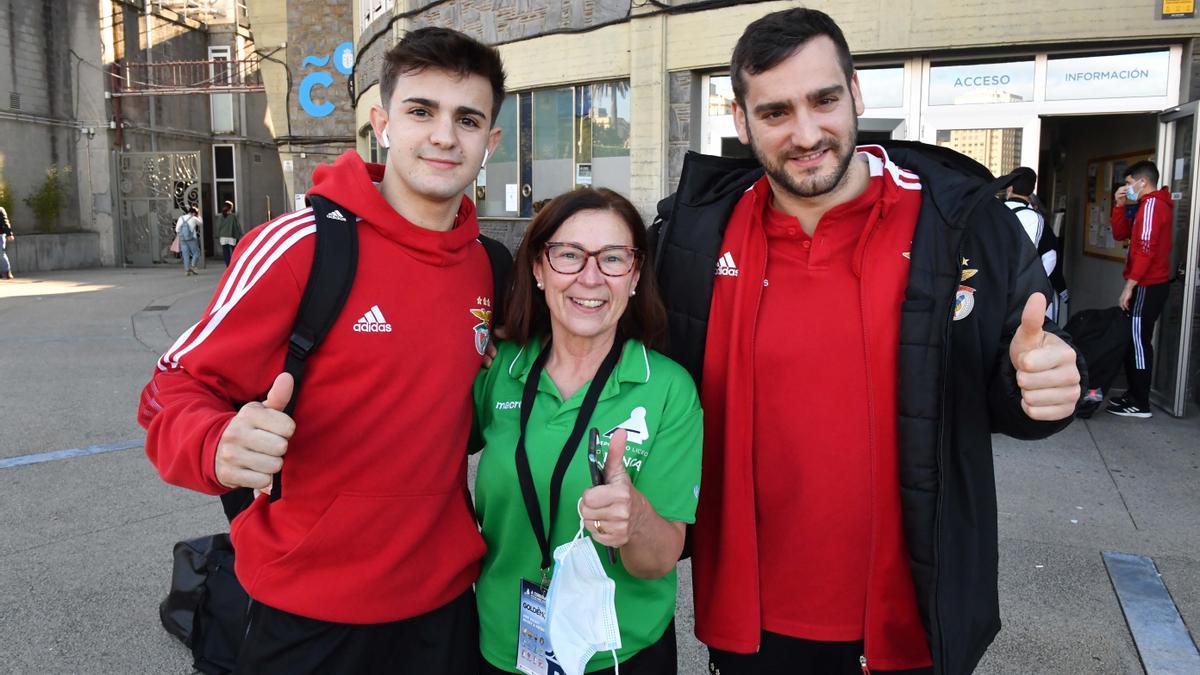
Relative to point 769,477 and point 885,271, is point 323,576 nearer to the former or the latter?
point 769,477

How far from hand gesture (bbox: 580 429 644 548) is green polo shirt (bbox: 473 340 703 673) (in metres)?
0.29

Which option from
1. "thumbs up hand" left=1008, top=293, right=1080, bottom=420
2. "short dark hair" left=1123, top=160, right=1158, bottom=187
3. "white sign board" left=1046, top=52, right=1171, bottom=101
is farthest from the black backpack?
"white sign board" left=1046, top=52, right=1171, bottom=101

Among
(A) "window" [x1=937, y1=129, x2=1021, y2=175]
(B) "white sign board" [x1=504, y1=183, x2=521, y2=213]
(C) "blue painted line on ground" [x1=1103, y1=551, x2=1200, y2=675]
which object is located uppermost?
(A) "window" [x1=937, y1=129, x2=1021, y2=175]

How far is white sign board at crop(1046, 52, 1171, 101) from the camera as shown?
25.7ft

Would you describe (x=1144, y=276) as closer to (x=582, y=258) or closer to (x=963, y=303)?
(x=963, y=303)

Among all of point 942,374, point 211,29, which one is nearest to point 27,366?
point 942,374

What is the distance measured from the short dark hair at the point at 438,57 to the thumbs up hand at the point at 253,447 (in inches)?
42.7

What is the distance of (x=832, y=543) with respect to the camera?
2205 mm

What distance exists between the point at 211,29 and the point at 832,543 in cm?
3467

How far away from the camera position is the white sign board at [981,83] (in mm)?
8297

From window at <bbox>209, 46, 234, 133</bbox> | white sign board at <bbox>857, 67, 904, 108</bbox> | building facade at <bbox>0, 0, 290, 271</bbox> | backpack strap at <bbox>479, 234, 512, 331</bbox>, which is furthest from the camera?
window at <bbox>209, 46, 234, 133</bbox>

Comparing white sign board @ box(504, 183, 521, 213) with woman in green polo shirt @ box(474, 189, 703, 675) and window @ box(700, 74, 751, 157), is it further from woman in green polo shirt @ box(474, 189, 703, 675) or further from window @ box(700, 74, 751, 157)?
woman in green polo shirt @ box(474, 189, 703, 675)

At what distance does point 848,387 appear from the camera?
2.17m

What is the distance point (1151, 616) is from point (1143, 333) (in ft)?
14.2
